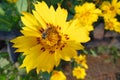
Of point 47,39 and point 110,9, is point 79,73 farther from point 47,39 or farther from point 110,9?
point 47,39

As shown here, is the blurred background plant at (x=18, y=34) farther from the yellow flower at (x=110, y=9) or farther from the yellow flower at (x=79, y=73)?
the yellow flower at (x=79, y=73)

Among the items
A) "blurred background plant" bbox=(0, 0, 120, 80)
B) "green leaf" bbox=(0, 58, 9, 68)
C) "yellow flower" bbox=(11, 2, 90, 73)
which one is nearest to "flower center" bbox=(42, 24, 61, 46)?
"yellow flower" bbox=(11, 2, 90, 73)

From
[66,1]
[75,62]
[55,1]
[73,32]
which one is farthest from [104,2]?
[73,32]

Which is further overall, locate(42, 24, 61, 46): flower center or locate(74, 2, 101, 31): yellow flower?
locate(74, 2, 101, 31): yellow flower

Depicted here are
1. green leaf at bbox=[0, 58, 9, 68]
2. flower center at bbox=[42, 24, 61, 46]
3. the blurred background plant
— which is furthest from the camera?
green leaf at bbox=[0, 58, 9, 68]

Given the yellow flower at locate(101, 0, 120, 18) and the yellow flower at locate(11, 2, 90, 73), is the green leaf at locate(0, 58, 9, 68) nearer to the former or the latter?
the yellow flower at locate(101, 0, 120, 18)

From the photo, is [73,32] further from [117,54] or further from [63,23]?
[117,54]

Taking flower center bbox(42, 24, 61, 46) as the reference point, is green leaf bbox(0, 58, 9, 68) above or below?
below

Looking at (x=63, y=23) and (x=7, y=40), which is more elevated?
(x=63, y=23)
